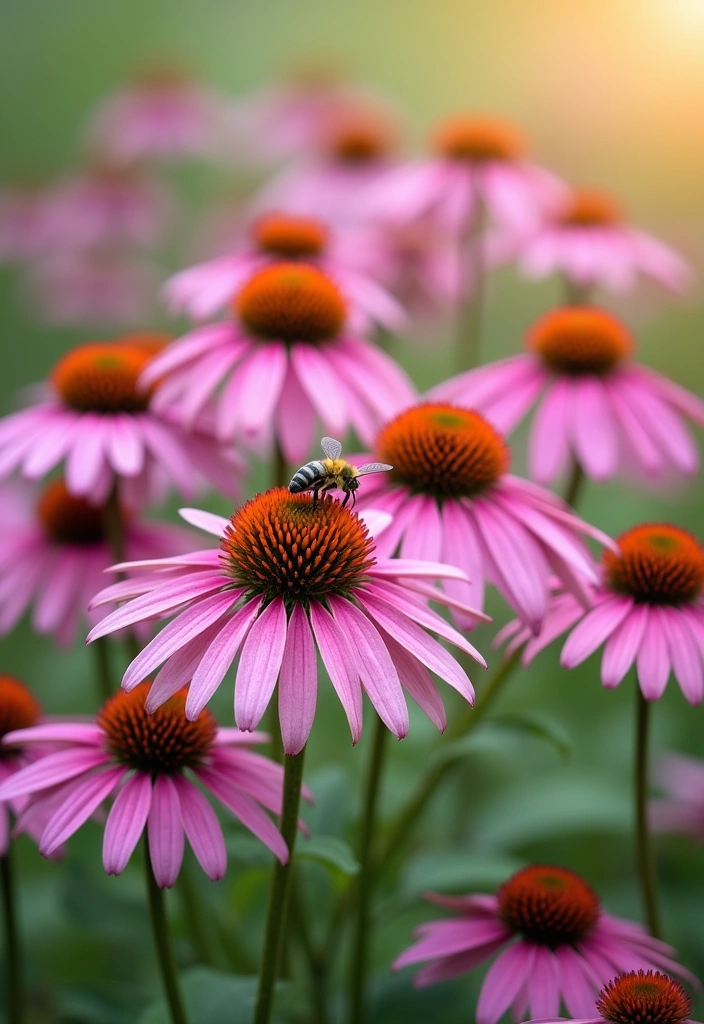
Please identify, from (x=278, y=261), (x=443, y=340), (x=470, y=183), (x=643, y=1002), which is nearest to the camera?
(x=643, y=1002)

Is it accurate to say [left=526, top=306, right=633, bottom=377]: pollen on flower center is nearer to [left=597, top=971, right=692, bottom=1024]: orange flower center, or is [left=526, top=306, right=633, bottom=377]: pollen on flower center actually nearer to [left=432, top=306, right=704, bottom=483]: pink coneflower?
[left=432, top=306, right=704, bottom=483]: pink coneflower

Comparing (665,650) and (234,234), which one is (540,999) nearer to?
(665,650)

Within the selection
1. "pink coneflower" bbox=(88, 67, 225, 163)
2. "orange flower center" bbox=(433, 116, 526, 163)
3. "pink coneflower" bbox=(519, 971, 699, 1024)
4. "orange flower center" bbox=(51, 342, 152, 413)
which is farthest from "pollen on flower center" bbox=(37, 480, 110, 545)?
"pink coneflower" bbox=(88, 67, 225, 163)

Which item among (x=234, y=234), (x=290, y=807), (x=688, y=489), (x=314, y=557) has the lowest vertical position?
(x=290, y=807)

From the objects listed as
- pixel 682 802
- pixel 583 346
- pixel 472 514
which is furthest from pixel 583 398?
pixel 682 802

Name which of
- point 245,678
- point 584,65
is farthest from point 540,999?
point 584,65

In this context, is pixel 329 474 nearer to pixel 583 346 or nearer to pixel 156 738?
pixel 156 738

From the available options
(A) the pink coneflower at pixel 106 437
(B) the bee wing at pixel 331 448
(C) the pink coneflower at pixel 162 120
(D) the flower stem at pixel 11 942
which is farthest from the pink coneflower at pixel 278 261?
(C) the pink coneflower at pixel 162 120
